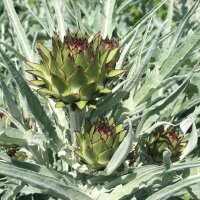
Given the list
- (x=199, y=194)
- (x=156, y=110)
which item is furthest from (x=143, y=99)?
(x=199, y=194)

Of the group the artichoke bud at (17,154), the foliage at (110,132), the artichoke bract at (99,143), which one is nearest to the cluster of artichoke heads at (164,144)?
the foliage at (110,132)

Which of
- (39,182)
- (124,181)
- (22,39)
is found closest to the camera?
(39,182)

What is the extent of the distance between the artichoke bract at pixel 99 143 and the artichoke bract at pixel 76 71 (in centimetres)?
7

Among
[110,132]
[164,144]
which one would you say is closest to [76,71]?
[110,132]

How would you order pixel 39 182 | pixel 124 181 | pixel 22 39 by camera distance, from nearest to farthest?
pixel 39 182 → pixel 124 181 → pixel 22 39

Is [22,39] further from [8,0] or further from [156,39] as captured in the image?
[156,39]

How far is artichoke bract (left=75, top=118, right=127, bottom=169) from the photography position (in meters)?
0.90

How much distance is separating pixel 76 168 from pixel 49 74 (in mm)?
237

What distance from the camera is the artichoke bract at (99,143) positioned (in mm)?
897

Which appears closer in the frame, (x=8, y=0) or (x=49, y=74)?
(x=49, y=74)

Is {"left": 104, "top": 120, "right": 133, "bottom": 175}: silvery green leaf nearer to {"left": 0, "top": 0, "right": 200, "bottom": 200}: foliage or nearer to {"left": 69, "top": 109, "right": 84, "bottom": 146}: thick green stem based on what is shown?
{"left": 0, "top": 0, "right": 200, "bottom": 200}: foliage

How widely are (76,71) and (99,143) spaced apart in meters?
0.17

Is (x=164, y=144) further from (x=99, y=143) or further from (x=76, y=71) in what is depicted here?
(x=76, y=71)

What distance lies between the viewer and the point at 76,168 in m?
0.98
